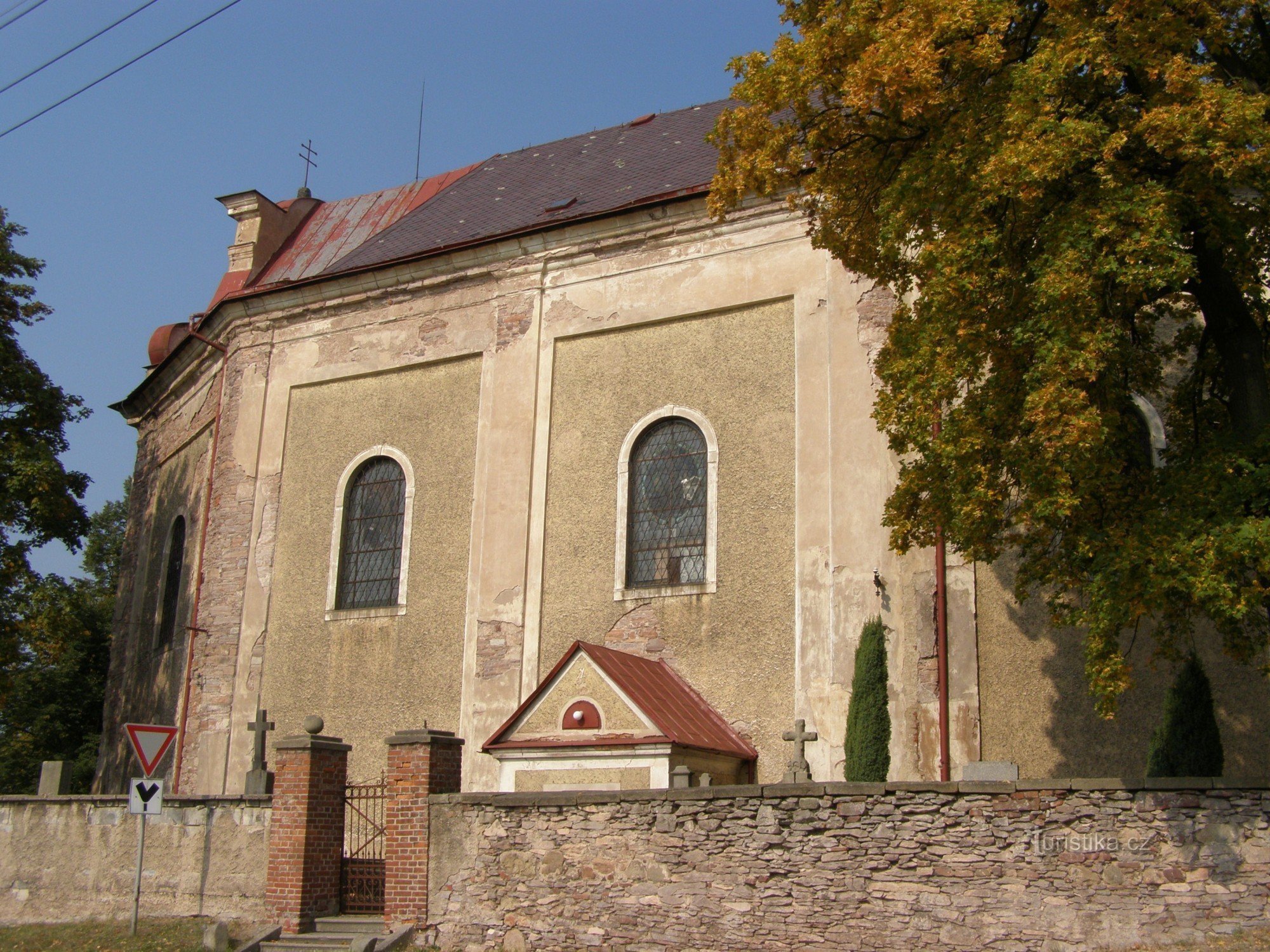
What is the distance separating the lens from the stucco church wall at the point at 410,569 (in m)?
16.8

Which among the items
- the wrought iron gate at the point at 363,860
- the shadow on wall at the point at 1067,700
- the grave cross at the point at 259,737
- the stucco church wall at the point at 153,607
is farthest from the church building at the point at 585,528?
the grave cross at the point at 259,737

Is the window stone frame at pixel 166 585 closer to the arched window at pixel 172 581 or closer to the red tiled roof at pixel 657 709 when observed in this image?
the arched window at pixel 172 581

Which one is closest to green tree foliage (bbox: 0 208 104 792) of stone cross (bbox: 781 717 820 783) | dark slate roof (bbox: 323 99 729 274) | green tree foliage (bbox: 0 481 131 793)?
dark slate roof (bbox: 323 99 729 274)

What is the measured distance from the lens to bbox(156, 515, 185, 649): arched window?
2102 cm

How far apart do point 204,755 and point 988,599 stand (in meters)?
10.8

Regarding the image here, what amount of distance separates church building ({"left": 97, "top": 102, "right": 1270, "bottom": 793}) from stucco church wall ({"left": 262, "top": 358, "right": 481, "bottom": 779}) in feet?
0.13

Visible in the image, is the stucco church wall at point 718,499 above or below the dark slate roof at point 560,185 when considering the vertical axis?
below

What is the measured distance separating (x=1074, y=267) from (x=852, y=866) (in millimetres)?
4652

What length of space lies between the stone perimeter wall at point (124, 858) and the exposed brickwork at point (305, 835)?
16.1 inches

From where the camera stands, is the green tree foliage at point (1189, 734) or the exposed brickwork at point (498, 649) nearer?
the green tree foliage at point (1189, 734)

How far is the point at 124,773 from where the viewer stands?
828 inches

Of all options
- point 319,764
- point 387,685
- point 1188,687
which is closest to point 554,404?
point 387,685

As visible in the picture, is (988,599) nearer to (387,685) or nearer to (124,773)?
(387,685)

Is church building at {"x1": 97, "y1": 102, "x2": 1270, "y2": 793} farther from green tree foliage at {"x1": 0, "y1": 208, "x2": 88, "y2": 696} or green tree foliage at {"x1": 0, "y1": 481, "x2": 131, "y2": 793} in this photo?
green tree foliage at {"x1": 0, "y1": 481, "x2": 131, "y2": 793}
